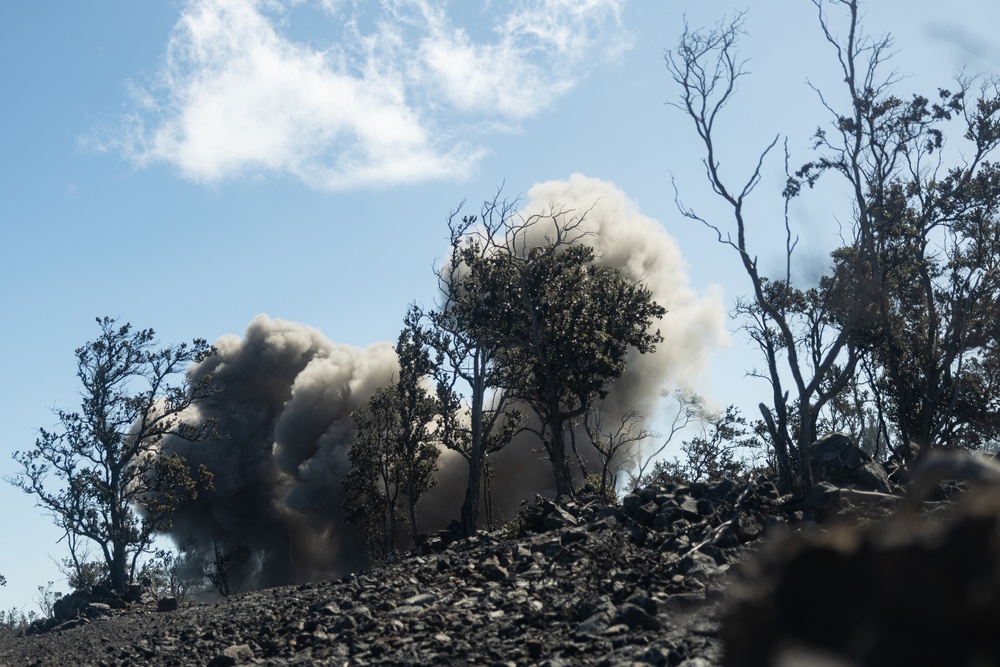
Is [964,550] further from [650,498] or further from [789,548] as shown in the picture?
[650,498]

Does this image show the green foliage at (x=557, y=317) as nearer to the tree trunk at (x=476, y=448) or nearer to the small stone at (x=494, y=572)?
the tree trunk at (x=476, y=448)

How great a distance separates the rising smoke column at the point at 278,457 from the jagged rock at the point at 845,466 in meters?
36.8

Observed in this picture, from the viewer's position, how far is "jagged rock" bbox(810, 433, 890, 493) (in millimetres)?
13250

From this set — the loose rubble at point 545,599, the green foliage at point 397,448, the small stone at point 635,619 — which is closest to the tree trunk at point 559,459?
the green foliage at point 397,448

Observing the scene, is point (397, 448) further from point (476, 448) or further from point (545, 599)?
point (545, 599)

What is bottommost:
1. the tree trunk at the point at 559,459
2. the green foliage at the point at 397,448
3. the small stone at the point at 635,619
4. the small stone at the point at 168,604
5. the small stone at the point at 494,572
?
the small stone at the point at 635,619

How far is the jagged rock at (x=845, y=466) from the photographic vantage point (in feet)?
43.5

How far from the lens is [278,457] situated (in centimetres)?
5475

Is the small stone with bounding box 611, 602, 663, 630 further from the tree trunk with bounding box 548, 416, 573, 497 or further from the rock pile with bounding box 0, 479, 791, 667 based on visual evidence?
the tree trunk with bounding box 548, 416, 573, 497

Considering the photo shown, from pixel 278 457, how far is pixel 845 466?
4449 cm

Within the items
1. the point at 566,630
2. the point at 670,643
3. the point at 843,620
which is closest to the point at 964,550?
the point at 843,620

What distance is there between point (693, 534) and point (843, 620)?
859 centimetres

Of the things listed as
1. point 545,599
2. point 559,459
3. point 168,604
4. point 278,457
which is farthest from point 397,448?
point 545,599

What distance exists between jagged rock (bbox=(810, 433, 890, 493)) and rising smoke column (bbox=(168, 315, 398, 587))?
36.8 meters
